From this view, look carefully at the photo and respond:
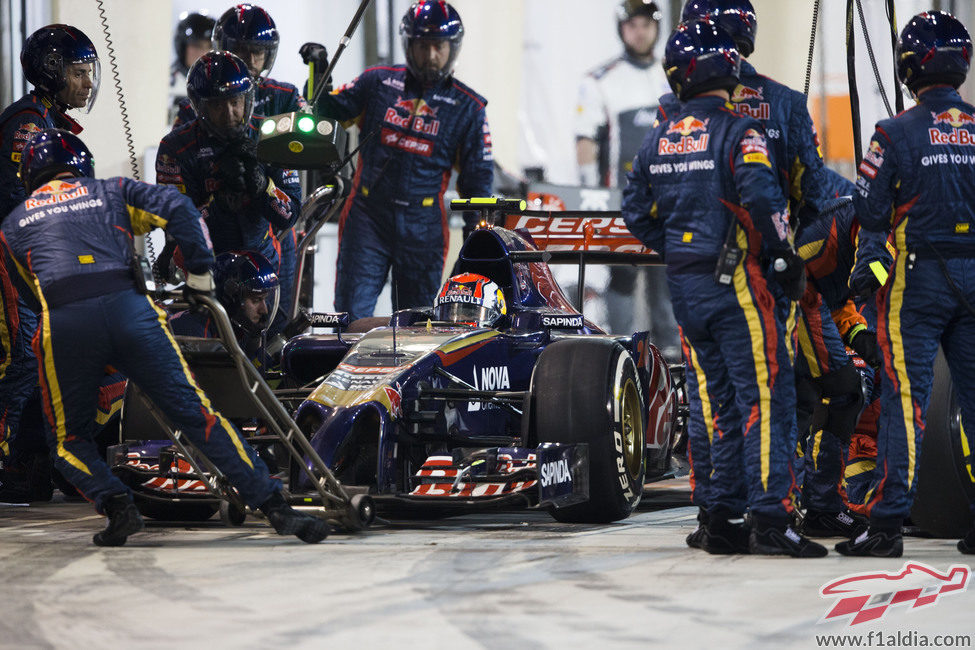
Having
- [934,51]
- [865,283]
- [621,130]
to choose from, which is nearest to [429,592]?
[865,283]

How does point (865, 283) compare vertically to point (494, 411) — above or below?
above

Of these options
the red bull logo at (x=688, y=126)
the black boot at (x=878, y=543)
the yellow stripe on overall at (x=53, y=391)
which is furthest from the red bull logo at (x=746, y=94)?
the yellow stripe on overall at (x=53, y=391)

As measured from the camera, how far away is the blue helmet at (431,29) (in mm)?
9047

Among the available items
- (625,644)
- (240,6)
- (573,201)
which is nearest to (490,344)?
(240,6)

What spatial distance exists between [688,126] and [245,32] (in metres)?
4.03

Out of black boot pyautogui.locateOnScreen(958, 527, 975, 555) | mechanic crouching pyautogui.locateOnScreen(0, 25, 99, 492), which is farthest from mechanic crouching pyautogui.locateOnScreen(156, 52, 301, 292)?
black boot pyautogui.locateOnScreen(958, 527, 975, 555)

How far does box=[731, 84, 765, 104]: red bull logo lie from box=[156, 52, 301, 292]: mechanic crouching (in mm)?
3215

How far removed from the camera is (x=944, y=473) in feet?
20.4

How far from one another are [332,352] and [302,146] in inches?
45.5

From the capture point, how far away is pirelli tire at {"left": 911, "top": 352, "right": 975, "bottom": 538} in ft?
20.2

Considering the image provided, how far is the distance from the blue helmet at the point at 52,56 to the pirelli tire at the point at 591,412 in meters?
3.44

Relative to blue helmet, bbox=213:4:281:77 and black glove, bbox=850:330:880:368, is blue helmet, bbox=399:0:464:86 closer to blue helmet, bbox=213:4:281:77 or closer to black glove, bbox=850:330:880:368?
blue helmet, bbox=213:4:281:77

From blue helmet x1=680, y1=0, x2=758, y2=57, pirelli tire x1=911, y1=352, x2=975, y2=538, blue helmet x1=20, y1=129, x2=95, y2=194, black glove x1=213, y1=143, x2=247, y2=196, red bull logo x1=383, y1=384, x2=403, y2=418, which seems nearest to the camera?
pirelli tire x1=911, y1=352, x2=975, y2=538

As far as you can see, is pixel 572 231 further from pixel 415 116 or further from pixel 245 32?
pixel 245 32
